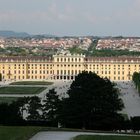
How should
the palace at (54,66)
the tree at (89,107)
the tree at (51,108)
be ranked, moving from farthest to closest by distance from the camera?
1. the palace at (54,66)
2. the tree at (51,108)
3. the tree at (89,107)

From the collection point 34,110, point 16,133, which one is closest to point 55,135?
point 16,133

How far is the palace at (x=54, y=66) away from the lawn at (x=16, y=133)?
62.9 metres

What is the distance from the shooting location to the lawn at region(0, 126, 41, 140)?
594 inches

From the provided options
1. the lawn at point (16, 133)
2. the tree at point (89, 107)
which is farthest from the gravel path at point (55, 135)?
the tree at point (89, 107)

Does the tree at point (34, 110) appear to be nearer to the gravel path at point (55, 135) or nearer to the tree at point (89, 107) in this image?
the tree at point (89, 107)

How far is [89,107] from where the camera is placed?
21281 millimetres

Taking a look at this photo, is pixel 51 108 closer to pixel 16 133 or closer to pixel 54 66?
pixel 16 133

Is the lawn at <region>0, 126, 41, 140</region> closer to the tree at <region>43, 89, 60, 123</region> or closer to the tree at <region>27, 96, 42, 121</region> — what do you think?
the tree at <region>43, 89, 60, 123</region>

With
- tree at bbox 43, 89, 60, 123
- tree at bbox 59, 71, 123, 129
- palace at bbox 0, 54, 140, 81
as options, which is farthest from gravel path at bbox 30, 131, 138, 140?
palace at bbox 0, 54, 140, 81

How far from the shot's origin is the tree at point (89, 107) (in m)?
21.3

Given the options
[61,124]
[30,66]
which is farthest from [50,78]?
[61,124]

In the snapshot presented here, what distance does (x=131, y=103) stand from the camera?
42406mm

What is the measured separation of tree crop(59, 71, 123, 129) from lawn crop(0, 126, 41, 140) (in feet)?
16.6

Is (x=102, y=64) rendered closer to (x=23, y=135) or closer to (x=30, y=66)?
(x=30, y=66)
